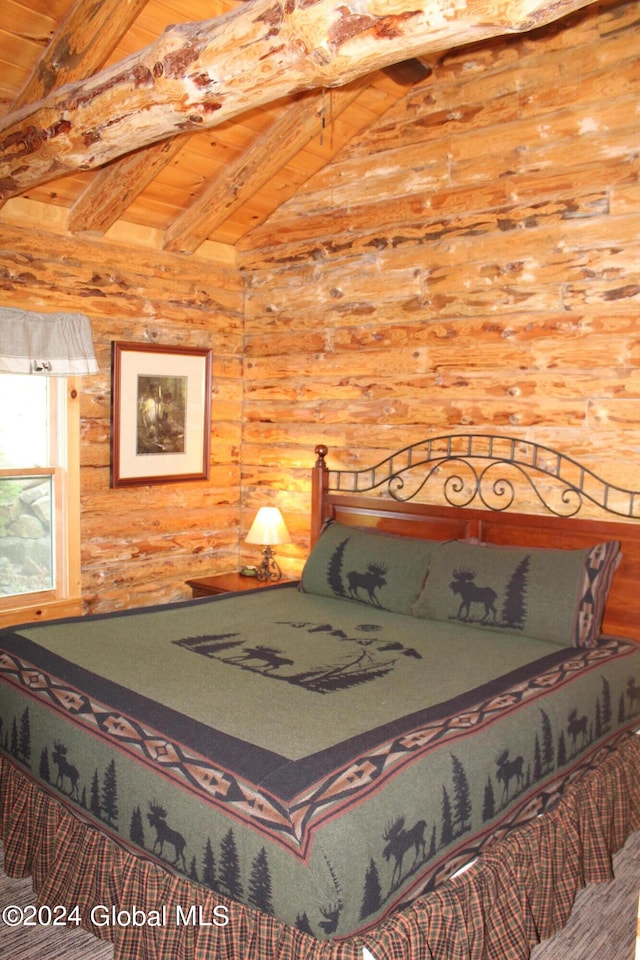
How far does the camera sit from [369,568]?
361 centimetres

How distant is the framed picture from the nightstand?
2.00 ft

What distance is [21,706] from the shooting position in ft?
8.20

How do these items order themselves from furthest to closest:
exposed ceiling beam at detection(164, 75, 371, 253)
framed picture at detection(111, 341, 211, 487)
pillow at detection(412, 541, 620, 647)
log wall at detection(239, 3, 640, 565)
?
framed picture at detection(111, 341, 211, 487)
exposed ceiling beam at detection(164, 75, 371, 253)
log wall at detection(239, 3, 640, 565)
pillow at detection(412, 541, 620, 647)

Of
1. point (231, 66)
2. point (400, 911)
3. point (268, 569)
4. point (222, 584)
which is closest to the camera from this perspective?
point (400, 911)

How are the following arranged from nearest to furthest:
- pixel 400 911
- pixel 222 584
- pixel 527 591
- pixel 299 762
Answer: pixel 400 911, pixel 299 762, pixel 527 591, pixel 222 584

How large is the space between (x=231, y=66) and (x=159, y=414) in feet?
7.98

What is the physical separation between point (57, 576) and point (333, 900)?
2835 millimetres

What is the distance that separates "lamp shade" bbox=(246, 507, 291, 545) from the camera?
4410 millimetres

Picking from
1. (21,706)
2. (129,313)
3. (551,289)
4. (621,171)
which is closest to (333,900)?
(21,706)

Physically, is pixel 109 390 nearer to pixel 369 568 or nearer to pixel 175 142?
pixel 175 142

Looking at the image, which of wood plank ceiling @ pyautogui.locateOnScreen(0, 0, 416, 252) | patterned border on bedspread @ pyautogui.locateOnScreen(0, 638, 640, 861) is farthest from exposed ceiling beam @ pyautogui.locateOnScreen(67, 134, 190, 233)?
patterned border on bedspread @ pyautogui.locateOnScreen(0, 638, 640, 861)

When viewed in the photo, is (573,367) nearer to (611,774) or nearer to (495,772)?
(611,774)

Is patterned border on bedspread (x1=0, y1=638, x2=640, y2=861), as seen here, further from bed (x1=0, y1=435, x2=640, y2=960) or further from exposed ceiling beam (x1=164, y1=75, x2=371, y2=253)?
exposed ceiling beam (x1=164, y1=75, x2=371, y2=253)

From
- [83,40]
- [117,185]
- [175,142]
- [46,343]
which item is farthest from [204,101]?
[46,343]
